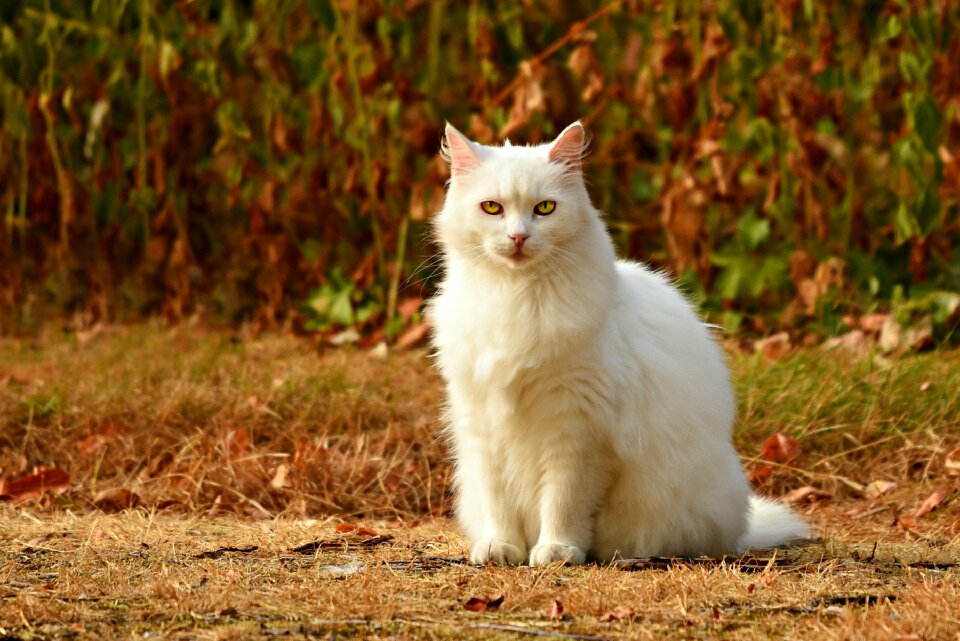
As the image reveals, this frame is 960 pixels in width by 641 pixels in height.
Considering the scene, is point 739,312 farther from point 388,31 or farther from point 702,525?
point 702,525

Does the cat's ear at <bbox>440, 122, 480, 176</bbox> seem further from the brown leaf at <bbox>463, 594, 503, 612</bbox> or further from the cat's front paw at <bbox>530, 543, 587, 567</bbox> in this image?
the brown leaf at <bbox>463, 594, 503, 612</bbox>

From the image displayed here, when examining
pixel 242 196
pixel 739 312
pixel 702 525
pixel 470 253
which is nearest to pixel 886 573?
pixel 702 525

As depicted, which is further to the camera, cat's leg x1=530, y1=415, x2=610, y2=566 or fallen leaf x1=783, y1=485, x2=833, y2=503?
fallen leaf x1=783, y1=485, x2=833, y2=503

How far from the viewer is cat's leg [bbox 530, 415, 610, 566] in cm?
303

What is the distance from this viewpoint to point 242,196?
6.49 m

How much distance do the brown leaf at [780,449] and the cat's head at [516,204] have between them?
146 cm

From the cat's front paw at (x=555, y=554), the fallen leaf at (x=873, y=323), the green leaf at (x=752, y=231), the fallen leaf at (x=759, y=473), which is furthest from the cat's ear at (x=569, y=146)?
the green leaf at (x=752, y=231)

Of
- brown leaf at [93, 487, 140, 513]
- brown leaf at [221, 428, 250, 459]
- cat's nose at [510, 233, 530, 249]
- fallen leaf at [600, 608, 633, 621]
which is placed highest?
cat's nose at [510, 233, 530, 249]

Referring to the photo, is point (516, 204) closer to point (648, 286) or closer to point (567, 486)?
point (648, 286)

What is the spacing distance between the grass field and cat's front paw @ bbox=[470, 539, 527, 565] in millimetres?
106

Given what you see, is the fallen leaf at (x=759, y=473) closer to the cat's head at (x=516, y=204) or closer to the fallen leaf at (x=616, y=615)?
the cat's head at (x=516, y=204)

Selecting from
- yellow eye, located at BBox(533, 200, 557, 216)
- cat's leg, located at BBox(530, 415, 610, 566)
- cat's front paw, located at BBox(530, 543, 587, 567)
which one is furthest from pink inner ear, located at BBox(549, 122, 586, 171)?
cat's front paw, located at BBox(530, 543, 587, 567)

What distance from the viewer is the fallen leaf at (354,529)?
11.8 ft

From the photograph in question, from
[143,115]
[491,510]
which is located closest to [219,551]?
[491,510]
